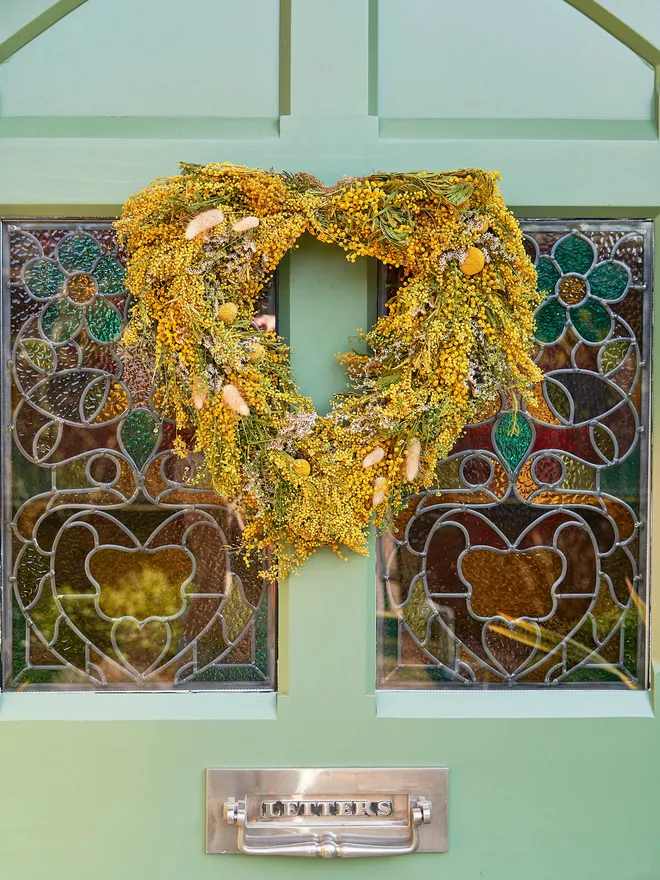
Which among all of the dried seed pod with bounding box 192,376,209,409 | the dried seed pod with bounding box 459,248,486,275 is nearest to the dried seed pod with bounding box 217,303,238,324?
the dried seed pod with bounding box 192,376,209,409

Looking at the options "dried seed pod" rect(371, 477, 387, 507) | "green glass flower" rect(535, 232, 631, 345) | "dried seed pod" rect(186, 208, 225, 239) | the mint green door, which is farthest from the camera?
"green glass flower" rect(535, 232, 631, 345)

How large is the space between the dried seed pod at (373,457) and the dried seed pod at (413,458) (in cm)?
8

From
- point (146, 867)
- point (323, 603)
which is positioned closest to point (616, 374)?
point (323, 603)

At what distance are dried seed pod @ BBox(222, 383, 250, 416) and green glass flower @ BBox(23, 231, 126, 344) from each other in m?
0.55

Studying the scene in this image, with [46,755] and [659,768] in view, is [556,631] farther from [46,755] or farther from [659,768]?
[46,755]

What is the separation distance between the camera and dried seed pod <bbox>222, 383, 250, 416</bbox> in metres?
1.82

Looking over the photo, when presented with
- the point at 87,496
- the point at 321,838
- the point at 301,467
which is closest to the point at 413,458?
the point at 301,467

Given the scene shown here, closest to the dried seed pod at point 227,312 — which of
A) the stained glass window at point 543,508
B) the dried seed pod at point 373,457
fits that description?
the dried seed pod at point 373,457

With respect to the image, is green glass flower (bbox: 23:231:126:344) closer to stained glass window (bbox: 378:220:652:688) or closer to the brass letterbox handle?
stained glass window (bbox: 378:220:652:688)

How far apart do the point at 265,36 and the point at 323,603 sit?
1816 millimetres

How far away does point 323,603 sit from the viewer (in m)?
2.05

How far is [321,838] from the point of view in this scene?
200 cm

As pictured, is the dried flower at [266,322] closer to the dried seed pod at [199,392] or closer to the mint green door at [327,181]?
the mint green door at [327,181]

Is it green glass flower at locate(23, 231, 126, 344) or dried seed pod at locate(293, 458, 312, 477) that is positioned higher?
green glass flower at locate(23, 231, 126, 344)
